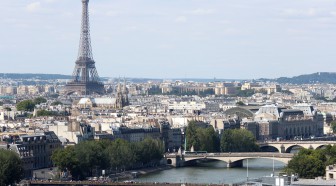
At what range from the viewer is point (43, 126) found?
63.0m

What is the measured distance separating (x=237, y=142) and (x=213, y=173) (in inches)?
551

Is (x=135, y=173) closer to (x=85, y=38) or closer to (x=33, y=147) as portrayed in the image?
(x=33, y=147)

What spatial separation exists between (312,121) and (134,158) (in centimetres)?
3798

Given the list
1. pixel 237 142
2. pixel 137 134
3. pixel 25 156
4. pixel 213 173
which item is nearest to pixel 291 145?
pixel 237 142

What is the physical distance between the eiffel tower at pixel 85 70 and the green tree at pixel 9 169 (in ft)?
270

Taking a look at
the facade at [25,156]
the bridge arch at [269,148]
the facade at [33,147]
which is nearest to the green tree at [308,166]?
the facade at [25,156]

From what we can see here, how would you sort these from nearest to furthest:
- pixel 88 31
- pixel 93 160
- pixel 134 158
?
pixel 93 160, pixel 134 158, pixel 88 31

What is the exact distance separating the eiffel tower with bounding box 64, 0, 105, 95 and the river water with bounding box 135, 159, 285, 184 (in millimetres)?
66428

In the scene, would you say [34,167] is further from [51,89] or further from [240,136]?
[51,89]

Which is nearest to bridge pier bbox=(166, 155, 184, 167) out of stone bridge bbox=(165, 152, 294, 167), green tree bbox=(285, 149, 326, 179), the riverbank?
stone bridge bbox=(165, 152, 294, 167)

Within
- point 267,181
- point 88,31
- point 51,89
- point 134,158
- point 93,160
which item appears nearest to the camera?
point 267,181

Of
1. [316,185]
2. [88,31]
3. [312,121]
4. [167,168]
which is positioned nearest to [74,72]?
[88,31]

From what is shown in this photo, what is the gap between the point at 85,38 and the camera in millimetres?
128375

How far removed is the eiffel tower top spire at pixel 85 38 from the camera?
417ft
